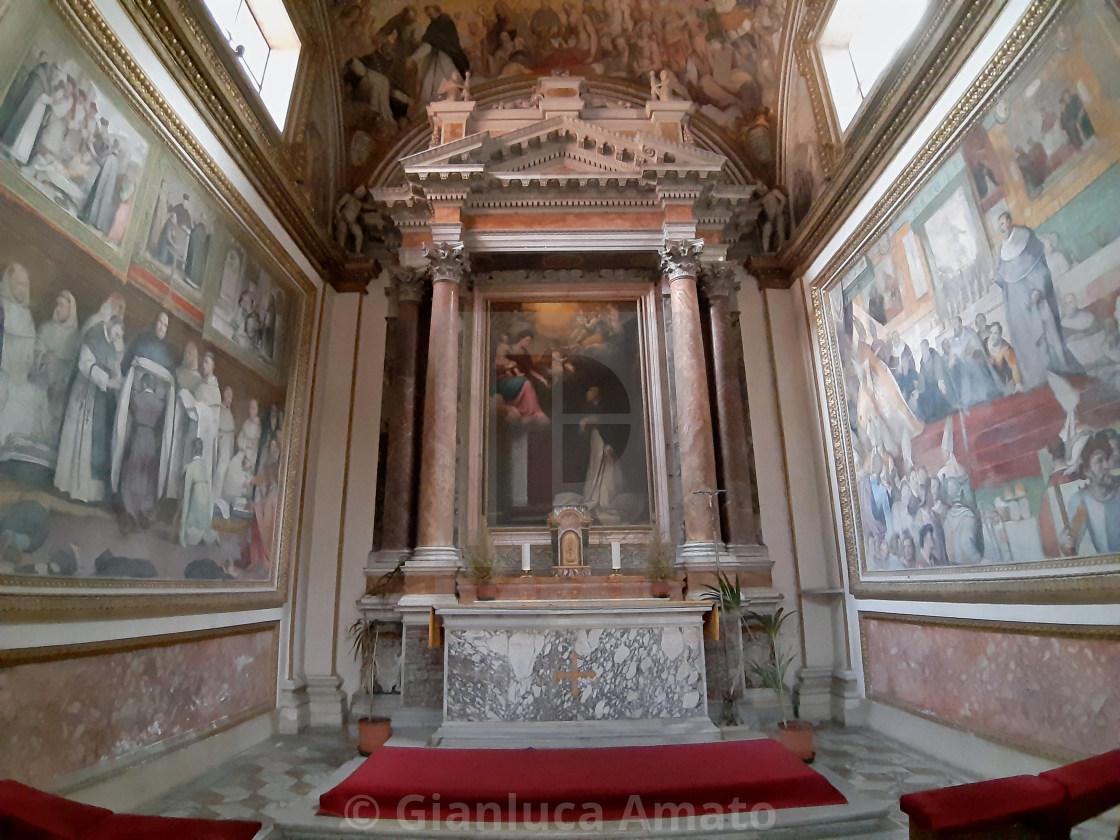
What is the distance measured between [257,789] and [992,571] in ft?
21.3

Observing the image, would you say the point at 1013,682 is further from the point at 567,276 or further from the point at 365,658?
the point at 567,276

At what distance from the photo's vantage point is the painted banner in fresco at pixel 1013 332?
4297 millimetres

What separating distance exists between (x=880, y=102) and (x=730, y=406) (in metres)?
4.00

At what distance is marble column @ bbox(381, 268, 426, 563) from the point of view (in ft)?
27.8

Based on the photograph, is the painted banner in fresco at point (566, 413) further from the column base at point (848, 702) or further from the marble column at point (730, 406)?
the column base at point (848, 702)

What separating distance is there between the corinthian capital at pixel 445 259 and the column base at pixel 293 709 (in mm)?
5429

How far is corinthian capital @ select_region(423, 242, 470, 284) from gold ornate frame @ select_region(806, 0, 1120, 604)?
4.91 m

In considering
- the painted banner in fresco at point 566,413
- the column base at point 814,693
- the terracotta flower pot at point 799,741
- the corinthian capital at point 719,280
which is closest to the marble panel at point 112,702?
the painted banner in fresco at point 566,413

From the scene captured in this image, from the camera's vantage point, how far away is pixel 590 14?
998 centimetres

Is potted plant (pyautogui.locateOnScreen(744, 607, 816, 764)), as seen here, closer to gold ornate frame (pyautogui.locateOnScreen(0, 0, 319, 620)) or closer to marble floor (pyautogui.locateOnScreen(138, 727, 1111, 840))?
marble floor (pyautogui.locateOnScreen(138, 727, 1111, 840))

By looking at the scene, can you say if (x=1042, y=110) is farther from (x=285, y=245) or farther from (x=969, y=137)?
(x=285, y=245)

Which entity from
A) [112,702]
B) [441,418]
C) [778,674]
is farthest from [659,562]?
[112,702]

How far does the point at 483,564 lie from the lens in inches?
305

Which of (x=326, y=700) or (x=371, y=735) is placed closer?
(x=371, y=735)
